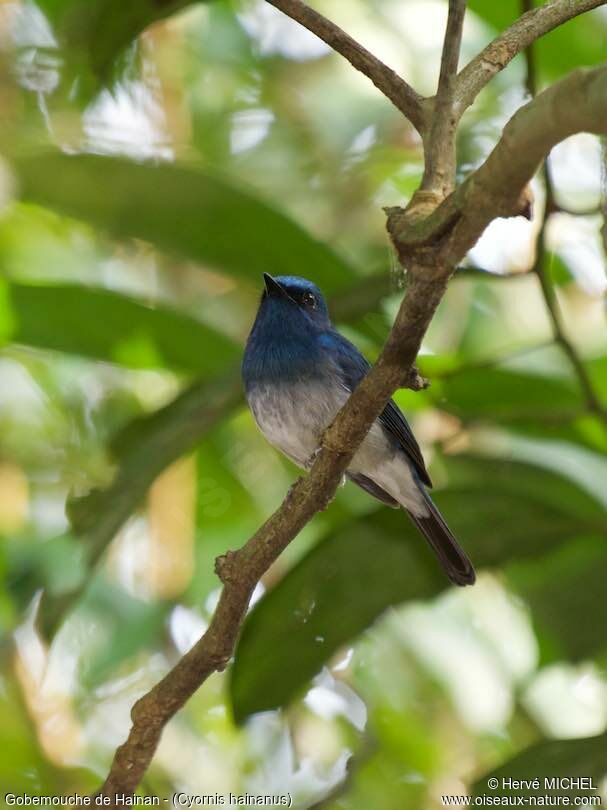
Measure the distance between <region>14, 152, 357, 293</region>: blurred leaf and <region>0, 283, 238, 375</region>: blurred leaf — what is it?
0.76 ft

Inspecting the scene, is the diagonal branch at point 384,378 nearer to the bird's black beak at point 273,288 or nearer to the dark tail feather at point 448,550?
the dark tail feather at point 448,550

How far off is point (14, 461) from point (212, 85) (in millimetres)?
2235

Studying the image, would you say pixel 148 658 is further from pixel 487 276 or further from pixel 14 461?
pixel 487 276

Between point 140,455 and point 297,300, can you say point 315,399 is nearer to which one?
point 297,300

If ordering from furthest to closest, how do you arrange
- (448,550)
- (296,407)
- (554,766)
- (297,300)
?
(297,300) → (296,407) → (448,550) → (554,766)

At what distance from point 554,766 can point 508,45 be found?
1.68 m

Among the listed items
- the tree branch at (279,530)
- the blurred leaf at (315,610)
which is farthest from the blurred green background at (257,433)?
the tree branch at (279,530)

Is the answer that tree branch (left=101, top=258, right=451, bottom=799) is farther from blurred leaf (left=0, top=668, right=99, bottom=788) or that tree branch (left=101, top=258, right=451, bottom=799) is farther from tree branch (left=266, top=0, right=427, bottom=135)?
blurred leaf (left=0, top=668, right=99, bottom=788)

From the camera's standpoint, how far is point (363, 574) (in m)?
3.41

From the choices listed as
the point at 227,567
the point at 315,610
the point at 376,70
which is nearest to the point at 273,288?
the point at 315,610

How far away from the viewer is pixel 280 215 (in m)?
3.60

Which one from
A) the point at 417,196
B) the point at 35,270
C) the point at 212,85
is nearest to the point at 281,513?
the point at 417,196

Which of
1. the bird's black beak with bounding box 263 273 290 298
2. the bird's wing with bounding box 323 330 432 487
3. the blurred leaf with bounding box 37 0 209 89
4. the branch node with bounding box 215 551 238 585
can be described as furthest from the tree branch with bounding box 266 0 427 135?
the bird's wing with bounding box 323 330 432 487

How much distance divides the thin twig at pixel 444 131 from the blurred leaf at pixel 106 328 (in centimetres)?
183
